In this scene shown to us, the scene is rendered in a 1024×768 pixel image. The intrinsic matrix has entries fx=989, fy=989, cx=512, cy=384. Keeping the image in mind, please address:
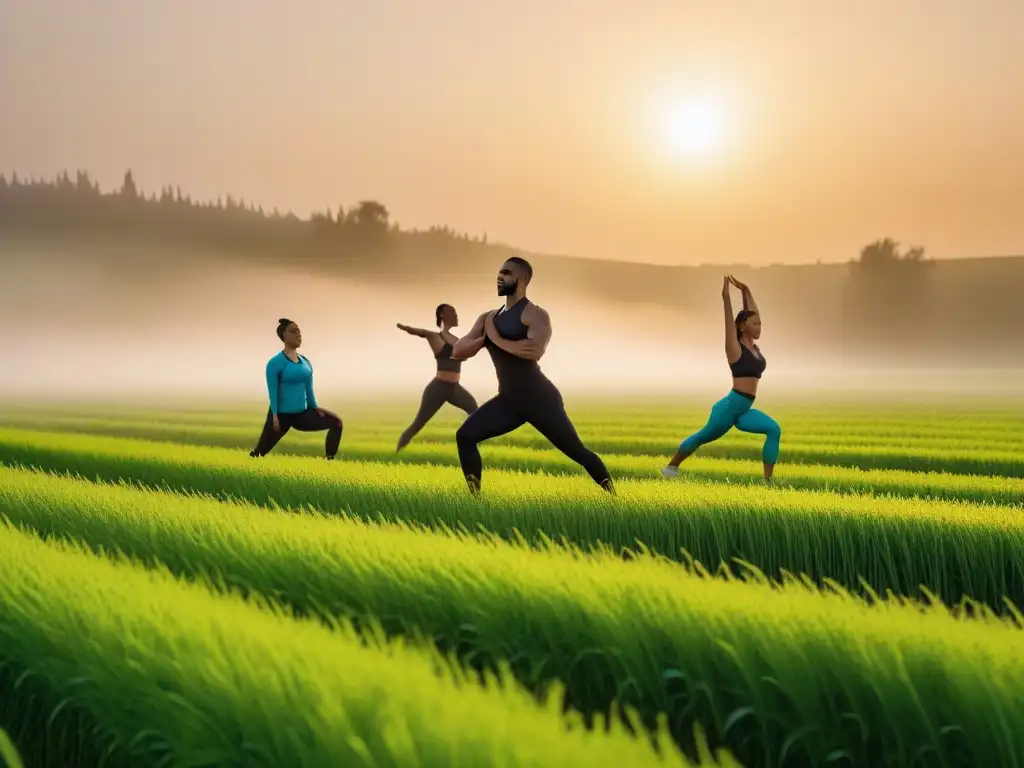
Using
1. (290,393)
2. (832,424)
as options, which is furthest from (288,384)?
(832,424)

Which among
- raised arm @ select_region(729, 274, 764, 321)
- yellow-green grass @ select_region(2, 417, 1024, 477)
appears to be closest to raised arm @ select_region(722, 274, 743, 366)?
raised arm @ select_region(729, 274, 764, 321)

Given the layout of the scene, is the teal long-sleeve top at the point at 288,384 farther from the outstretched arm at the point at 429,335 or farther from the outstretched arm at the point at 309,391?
the outstretched arm at the point at 429,335

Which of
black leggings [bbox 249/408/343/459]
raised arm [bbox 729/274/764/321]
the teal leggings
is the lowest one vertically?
black leggings [bbox 249/408/343/459]

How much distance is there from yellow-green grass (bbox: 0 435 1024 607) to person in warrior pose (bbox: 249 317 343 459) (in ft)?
10.7

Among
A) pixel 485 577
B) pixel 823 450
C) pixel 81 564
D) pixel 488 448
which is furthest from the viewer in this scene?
pixel 488 448

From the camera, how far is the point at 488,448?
1820cm

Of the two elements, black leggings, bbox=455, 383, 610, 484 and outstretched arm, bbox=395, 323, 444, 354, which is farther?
outstretched arm, bbox=395, 323, 444, 354

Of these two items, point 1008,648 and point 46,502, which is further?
point 46,502

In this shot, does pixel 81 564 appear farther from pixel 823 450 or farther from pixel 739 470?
pixel 823 450

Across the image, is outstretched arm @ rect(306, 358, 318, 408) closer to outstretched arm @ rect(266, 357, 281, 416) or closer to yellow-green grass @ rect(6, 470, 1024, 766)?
outstretched arm @ rect(266, 357, 281, 416)

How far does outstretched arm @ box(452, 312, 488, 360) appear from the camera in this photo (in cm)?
866

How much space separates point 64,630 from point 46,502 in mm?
4581

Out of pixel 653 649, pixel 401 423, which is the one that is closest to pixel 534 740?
pixel 653 649

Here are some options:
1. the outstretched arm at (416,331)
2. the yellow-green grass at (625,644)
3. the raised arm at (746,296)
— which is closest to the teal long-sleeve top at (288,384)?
the outstretched arm at (416,331)
